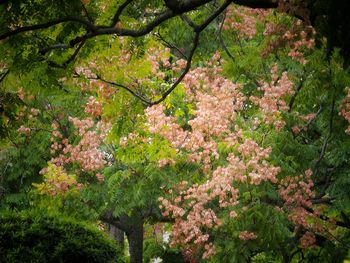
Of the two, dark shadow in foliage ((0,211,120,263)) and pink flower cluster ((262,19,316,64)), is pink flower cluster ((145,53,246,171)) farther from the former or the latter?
pink flower cluster ((262,19,316,64))

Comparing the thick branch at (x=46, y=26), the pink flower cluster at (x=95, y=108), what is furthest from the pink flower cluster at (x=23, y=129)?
the thick branch at (x=46, y=26)

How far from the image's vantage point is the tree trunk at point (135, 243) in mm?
16672

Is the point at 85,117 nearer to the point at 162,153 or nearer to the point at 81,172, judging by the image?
the point at 81,172

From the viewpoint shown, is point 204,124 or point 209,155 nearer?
point 204,124

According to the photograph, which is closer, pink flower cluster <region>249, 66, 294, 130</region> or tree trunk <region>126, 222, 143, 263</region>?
pink flower cluster <region>249, 66, 294, 130</region>

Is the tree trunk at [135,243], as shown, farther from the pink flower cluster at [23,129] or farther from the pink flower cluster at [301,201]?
the pink flower cluster at [301,201]

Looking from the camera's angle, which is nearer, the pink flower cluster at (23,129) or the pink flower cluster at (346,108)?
the pink flower cluster at (346,108)

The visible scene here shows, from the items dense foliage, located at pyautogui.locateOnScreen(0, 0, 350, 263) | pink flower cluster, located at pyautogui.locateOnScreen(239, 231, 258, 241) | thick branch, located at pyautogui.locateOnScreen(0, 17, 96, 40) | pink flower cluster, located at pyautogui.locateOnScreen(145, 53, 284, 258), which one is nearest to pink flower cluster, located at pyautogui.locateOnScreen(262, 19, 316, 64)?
dense foliage, located at pyautogui.locateOnScreen(0, 0, 350, 263)

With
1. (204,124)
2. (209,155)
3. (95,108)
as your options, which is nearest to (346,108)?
(204,124)

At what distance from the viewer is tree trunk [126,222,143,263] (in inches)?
656

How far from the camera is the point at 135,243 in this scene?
54.7 feet

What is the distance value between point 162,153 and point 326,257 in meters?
4.63

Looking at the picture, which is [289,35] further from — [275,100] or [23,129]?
[23,129]

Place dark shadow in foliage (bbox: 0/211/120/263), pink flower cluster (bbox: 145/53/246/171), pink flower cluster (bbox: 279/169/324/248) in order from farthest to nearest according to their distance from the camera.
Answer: pink flower cluster (bbox: 145/53/246/171) < pink flower cluster (bbox: 279/169/324/248) < dark shadow in foliage (bbox: 0/211/120/263)
